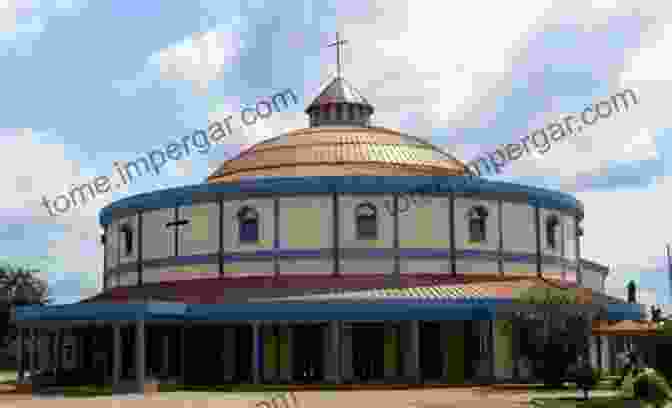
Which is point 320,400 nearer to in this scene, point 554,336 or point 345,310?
point 345,310

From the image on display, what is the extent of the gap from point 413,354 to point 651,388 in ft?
52.3

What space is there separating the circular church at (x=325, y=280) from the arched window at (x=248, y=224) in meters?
0.06

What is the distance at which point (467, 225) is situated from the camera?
46625 millimetres

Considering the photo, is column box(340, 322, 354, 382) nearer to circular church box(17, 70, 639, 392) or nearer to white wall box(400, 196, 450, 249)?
circular church box(17, 70, 639, 392)

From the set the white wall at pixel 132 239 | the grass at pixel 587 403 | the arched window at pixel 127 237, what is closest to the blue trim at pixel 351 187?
the white wall at pixel 132 239

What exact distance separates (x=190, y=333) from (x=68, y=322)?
18.9ft

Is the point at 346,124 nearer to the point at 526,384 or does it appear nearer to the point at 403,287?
the point at 403,287

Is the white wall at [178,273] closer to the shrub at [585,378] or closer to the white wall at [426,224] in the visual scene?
the white wall at [426,224]

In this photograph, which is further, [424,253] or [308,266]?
[424,253]

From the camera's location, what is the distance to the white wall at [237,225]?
45.9 meters

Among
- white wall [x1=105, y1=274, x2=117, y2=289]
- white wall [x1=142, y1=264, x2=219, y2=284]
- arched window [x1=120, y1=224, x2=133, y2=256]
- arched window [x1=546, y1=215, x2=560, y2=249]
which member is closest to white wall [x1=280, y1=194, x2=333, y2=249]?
white wall [x1=142, y1=264, x2=219, y2=284]

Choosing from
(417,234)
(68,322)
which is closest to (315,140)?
(417,234)

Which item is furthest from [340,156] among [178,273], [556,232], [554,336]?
[554,336]

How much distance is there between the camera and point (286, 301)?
136 ft
